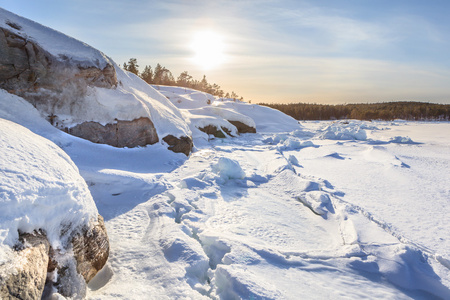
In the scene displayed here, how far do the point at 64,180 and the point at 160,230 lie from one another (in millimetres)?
1211

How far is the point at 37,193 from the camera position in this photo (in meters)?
1.67

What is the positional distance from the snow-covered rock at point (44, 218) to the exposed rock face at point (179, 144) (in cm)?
422

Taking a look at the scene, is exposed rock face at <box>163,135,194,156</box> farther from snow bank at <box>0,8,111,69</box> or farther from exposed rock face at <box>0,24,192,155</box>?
snow bank at <box>0,8,111,69</box>

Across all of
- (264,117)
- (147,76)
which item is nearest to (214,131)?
Answer: (264,117)

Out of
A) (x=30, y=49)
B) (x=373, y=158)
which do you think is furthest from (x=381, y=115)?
(x=30, y=49)

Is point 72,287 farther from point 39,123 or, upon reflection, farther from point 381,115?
point 381,115

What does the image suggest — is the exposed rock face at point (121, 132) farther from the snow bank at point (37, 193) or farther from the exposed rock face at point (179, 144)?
the snow bank at point (37, 193)

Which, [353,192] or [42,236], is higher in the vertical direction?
[42,236]

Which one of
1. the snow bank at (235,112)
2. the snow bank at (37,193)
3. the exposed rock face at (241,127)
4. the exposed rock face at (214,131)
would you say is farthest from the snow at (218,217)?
the exposed rock face at (241,127)

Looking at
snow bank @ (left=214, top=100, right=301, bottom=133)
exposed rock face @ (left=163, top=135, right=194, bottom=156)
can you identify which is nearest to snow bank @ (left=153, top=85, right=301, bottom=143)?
snow bank @ (left=214, top=100, right=301, bottom=133)

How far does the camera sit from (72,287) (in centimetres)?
175

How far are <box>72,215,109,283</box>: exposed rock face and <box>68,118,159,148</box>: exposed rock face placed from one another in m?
3.41

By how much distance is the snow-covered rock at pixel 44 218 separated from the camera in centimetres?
143

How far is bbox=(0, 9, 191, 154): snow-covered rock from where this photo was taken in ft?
14.6
